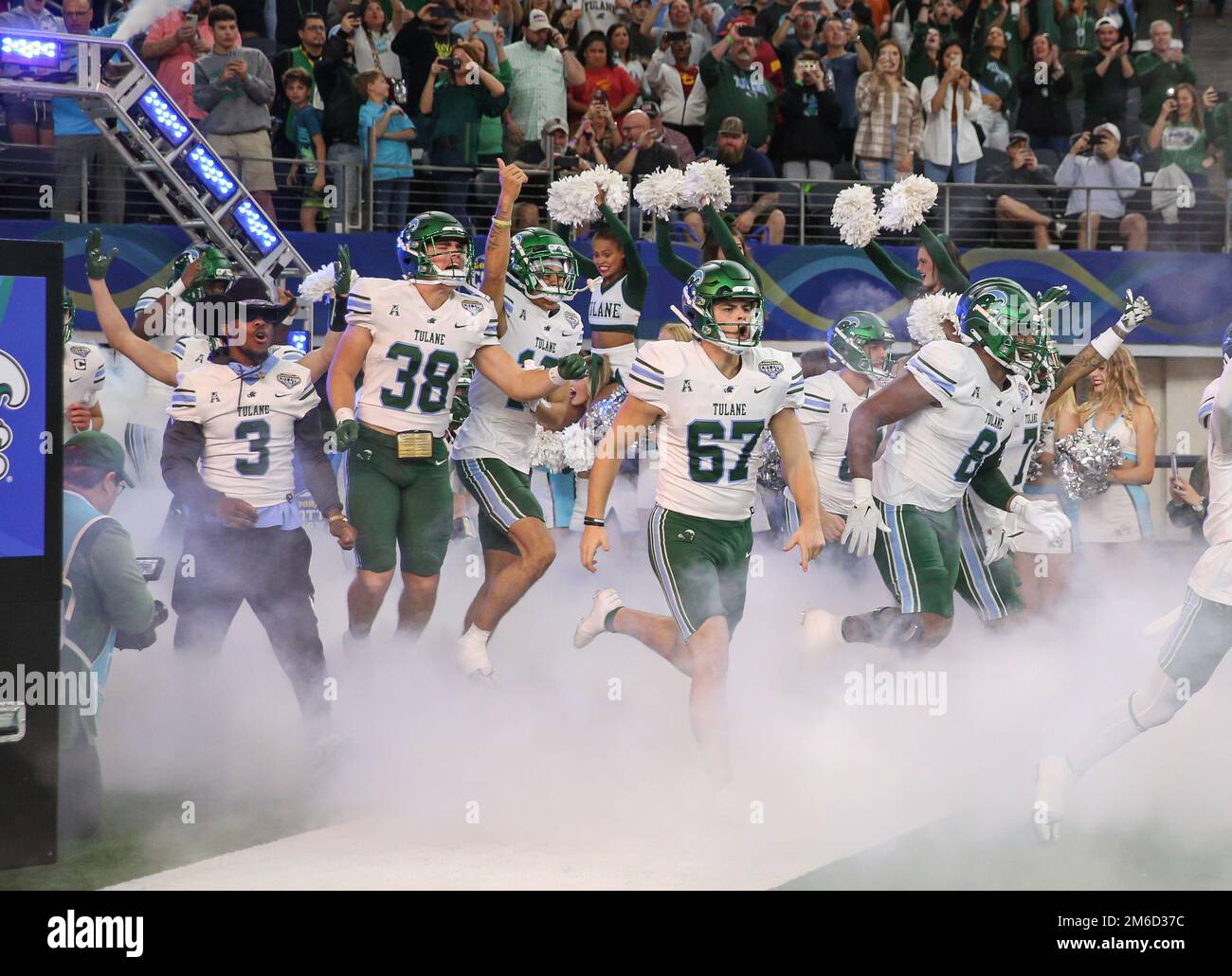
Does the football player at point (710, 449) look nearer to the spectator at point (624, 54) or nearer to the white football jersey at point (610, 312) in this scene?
the white football jersey at point (610, 312)

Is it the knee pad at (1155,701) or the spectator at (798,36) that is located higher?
the spectator at (798,36)

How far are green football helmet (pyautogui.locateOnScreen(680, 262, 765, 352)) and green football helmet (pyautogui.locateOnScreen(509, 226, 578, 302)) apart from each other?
1.55m

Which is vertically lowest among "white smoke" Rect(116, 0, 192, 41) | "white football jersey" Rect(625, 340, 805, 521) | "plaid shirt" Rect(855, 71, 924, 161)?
"white football jersey" Rect(625, 340, 805, 521)

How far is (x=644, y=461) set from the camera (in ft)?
37.8

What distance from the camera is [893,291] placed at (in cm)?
1395

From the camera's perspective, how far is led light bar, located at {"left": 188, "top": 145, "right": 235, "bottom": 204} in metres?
11.4

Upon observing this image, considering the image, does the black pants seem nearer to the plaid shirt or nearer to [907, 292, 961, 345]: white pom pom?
[907, 292, 961, 345]: white pom pom

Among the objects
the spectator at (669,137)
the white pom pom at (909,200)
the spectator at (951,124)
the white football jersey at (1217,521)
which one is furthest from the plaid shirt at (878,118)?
the white football jersey at (1217,521)

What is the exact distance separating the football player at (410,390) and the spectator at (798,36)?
24.9 feet

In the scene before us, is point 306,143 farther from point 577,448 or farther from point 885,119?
point 885,119

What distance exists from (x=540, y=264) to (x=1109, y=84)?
29.6 ft

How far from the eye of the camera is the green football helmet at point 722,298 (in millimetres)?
6422

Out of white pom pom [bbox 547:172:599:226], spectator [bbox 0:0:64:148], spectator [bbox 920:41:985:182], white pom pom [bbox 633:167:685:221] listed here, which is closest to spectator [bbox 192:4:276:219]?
spectator [bbox 0:0:64:148]
